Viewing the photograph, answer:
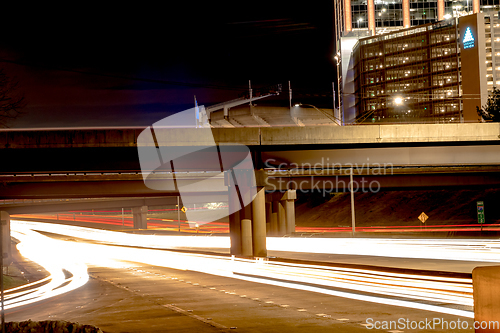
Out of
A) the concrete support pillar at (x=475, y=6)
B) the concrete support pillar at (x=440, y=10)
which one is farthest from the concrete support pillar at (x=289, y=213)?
the concrete support pillar at (x=475, y=6)

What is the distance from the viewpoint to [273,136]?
1178 inches

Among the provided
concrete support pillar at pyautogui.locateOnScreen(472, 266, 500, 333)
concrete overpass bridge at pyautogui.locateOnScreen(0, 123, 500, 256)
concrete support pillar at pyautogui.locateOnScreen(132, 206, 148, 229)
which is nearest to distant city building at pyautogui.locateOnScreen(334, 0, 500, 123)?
concrete support pillar at pyautogui.locateOnScreen(132, 206, 148, 229)

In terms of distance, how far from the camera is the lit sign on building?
8269 cm

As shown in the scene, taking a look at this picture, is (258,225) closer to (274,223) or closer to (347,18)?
(274,223)

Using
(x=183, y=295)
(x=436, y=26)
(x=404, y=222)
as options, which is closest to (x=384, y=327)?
(x=183, y=295)

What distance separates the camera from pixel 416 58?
99.9m

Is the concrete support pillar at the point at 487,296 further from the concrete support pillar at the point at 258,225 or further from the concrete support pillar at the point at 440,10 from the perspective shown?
the concrete support pillar at the point at 440,10

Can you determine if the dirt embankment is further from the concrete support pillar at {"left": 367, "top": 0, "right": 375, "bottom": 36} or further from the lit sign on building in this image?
the concrete support pillar at {"left": 367, "top": 0, "right": 375, "bottom": 36}

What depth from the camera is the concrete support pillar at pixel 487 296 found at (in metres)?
7.11

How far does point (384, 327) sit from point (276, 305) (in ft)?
13.0

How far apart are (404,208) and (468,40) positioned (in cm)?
2810

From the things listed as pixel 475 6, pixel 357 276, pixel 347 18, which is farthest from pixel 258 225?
pixel 475 6

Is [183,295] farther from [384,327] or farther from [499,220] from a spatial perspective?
[499,220]

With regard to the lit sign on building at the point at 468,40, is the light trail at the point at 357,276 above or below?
below
